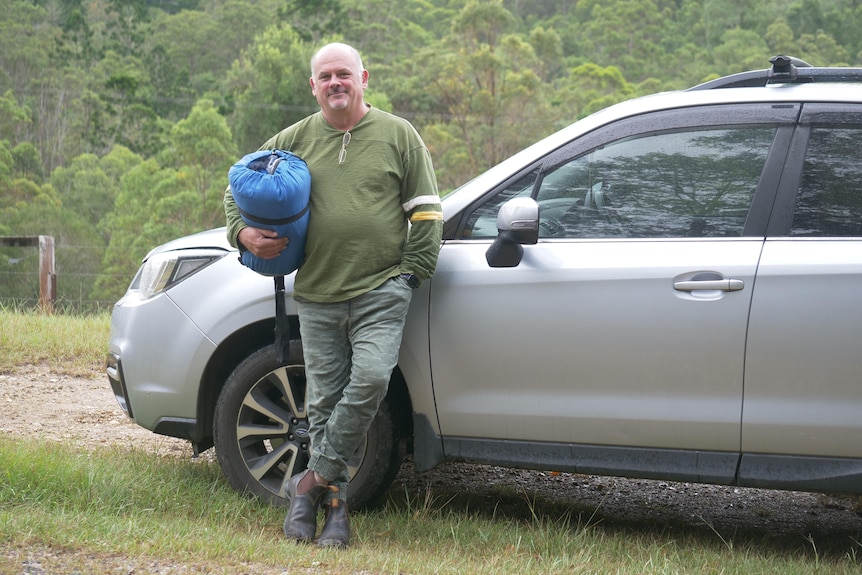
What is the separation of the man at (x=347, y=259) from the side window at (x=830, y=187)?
4.25ft

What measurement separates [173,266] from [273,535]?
118 cm

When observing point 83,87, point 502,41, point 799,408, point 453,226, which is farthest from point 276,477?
point 83,87

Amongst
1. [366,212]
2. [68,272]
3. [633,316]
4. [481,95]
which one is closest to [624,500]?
[633,316]

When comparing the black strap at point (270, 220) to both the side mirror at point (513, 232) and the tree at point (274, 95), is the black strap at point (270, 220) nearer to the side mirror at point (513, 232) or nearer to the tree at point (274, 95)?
the side mirror at point (513, 232)

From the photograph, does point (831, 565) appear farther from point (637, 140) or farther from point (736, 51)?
point (736, 51)

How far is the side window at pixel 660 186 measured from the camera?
12.2 ft

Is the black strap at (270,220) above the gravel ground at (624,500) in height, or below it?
above

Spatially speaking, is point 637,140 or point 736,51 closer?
point 637,140

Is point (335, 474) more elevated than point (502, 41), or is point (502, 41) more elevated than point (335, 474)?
point (502, 41)

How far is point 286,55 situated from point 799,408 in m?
49.0

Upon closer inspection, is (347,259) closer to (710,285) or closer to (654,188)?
(654,188)

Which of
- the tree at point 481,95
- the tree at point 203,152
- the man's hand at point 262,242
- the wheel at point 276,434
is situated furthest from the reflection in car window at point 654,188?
the tree at point 481,95

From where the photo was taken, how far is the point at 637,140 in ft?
12.6

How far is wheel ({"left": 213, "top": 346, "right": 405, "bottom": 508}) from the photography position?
4.07 meters
